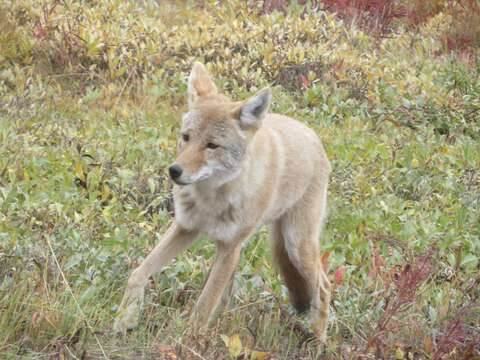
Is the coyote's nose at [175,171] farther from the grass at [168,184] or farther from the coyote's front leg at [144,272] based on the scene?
the grass at [168,184]

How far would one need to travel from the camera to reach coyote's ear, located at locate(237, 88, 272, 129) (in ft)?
18.8

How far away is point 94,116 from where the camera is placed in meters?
8.98

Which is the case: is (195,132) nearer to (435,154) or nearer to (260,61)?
(435,154)

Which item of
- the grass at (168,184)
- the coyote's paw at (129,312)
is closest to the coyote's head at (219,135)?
the coyote's paw at (129,312)

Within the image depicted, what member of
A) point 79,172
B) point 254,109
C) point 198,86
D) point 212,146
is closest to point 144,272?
point 212,146

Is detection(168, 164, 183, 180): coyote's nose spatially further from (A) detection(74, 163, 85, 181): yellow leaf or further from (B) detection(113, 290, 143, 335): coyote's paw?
(A) detection(74, 163, 85, 181): yellow leaf

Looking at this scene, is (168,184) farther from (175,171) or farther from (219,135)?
(175,171)

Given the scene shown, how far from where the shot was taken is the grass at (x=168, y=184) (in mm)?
5305

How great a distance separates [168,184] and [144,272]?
6.83ft

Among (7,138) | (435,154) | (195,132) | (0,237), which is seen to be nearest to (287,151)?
(195,132)

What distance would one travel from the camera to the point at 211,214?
18.7 feet

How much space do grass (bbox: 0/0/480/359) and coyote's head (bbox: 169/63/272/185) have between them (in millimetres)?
906

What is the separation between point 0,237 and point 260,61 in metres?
5.75

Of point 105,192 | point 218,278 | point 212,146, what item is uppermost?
point 212,146
